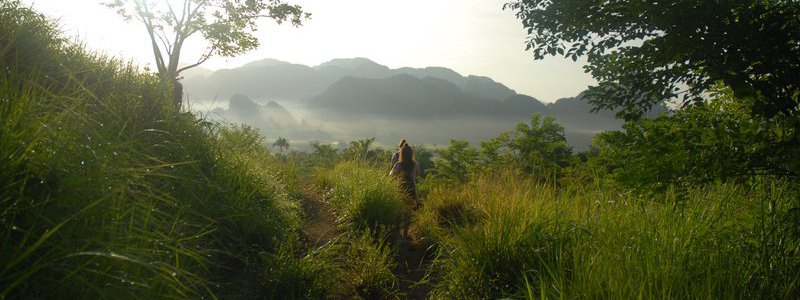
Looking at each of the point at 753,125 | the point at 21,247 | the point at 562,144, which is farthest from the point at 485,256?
the point at 562,144

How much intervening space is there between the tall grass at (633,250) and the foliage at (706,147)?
26 cm

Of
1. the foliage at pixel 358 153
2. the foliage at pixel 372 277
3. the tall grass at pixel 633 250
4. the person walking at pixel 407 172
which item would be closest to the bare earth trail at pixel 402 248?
the foliage at pixel 372 277

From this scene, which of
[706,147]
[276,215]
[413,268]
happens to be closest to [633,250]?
[706,147]

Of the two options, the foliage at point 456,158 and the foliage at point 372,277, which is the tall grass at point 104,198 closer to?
the foliage at point 372,277

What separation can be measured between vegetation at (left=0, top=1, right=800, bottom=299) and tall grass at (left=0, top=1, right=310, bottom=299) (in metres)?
0.01

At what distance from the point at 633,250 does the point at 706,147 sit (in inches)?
37.0

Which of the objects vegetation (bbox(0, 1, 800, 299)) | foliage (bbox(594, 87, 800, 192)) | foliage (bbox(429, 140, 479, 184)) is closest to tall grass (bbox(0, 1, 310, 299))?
vegetation (bbox(0, 1, 800, 299))

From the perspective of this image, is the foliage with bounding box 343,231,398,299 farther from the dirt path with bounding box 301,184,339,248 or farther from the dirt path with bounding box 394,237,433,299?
the dirt path with bounding box 301,184,339,248

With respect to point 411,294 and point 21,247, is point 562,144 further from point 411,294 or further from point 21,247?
point 21,247

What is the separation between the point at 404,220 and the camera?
7.18 meters

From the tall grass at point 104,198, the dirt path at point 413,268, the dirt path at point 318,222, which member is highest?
the tall grass at point 104,198

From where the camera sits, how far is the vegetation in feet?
6.77

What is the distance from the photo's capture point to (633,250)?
9.92 ft

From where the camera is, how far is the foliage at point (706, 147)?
9.56 feet
